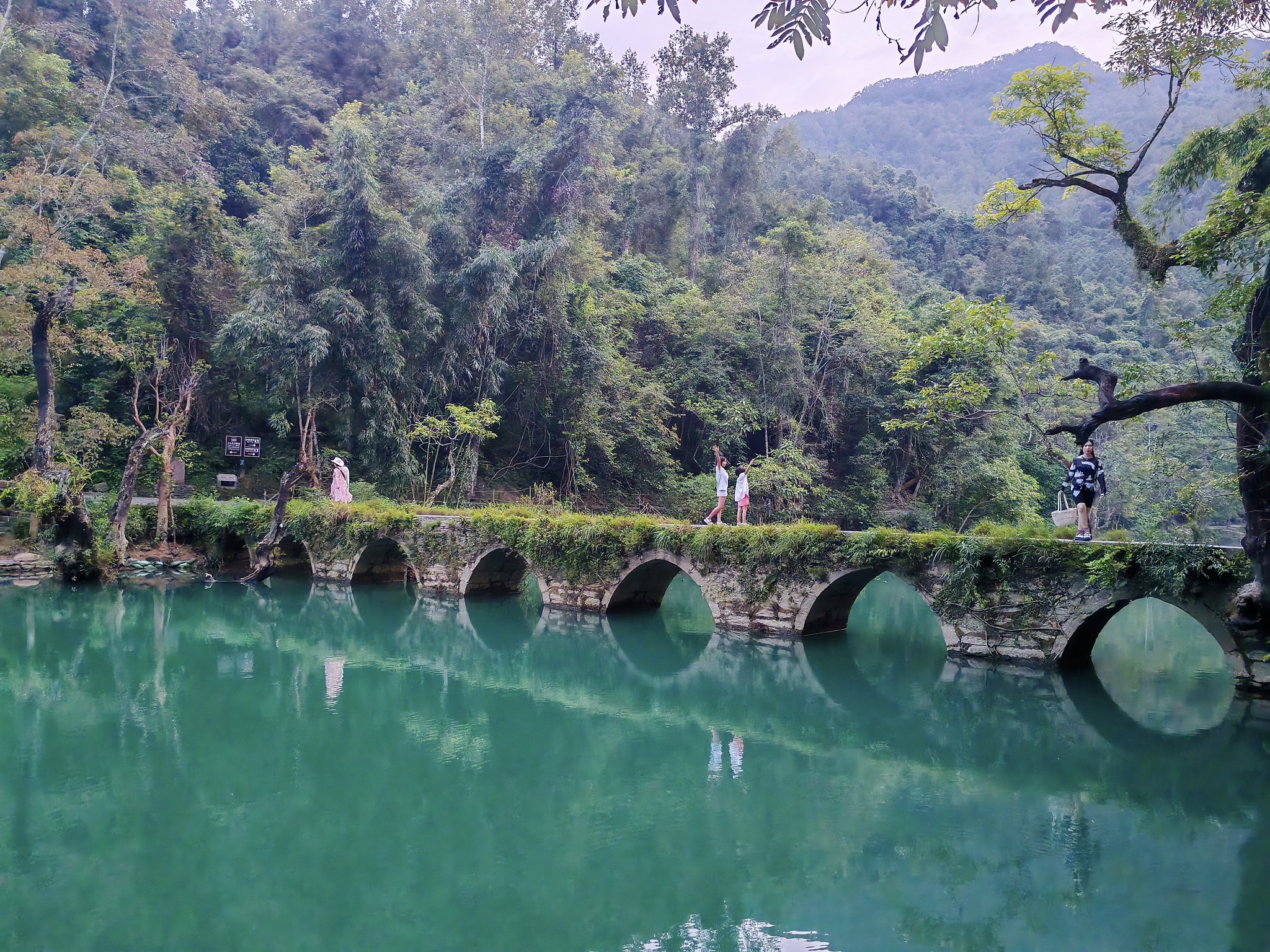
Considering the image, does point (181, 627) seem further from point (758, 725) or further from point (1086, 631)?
point (1086, 631)

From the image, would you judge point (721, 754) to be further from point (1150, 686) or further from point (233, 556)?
point (233, 556)

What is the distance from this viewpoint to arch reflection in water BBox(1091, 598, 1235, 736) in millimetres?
9875

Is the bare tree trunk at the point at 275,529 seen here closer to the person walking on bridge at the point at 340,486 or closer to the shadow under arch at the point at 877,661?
the person walking on bridge at the point at 340,486

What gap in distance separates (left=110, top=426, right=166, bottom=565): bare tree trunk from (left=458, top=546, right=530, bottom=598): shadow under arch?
688 centimetres

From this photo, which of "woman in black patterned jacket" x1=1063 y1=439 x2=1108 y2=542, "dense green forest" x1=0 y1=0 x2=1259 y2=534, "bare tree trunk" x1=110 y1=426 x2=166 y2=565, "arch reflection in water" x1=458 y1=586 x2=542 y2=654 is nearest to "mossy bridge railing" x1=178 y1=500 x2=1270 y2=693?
"arch reflection in water" x1=458 y1=586 x2=542 y2=654

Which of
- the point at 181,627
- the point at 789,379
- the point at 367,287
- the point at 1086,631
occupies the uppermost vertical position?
the point at 367,287

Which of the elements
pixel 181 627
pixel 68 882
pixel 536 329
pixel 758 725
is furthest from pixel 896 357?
pixel 68 882

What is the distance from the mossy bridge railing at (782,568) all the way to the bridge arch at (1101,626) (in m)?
0.02

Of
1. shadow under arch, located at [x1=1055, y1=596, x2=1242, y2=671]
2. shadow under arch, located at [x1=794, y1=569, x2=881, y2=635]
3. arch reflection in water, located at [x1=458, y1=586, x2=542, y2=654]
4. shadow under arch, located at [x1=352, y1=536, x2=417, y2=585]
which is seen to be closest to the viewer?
shadow under arch, located at [x1=1055, y1=596, x2=1242, y2=671]

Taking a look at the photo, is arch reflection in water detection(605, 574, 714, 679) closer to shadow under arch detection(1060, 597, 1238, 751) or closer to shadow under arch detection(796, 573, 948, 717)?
shadow under arch detection(796, 573, 948, 717)

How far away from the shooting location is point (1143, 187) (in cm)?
3894

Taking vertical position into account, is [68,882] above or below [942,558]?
below

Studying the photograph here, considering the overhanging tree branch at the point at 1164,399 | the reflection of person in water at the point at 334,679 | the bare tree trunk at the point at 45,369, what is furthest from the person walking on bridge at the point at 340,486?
the overhanging tree branch at the point at 1164,399

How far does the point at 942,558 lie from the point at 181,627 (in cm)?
1210
